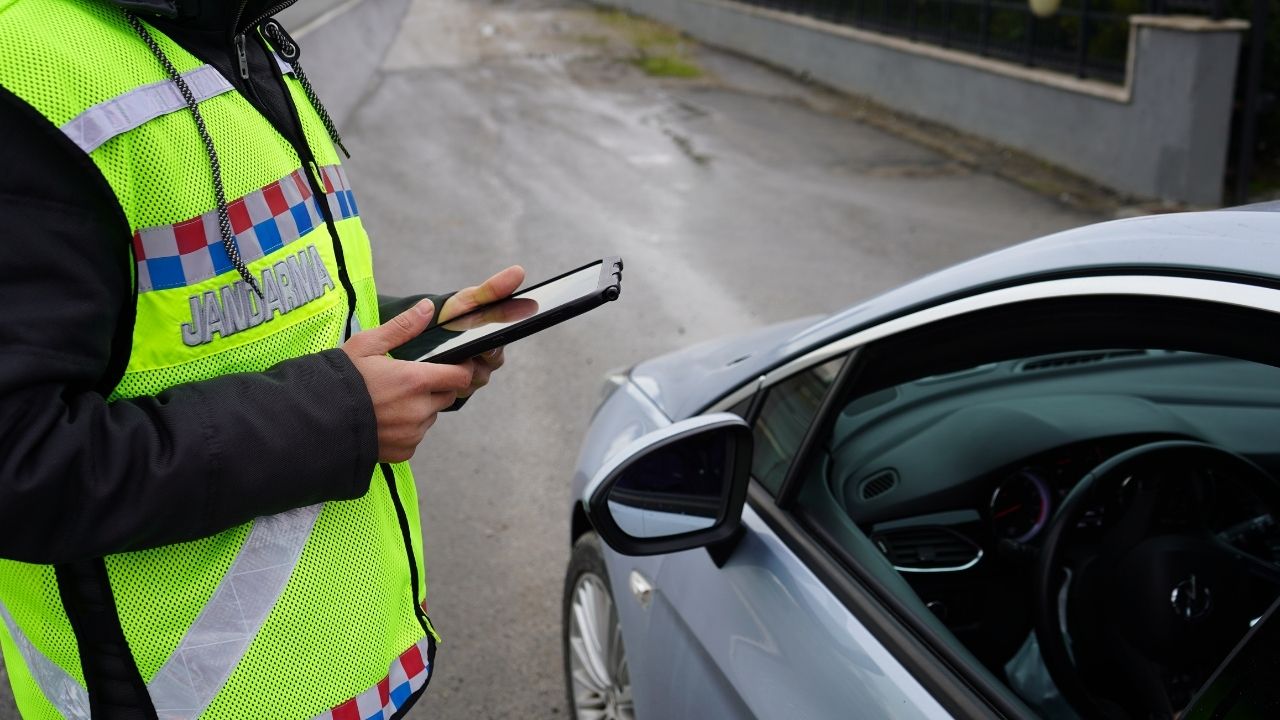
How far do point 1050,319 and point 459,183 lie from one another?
8.81m

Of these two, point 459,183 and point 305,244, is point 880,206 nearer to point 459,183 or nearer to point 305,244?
point 459,183

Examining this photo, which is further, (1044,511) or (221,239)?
(1044,511)

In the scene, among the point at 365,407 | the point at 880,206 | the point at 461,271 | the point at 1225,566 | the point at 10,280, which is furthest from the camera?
the point at 880,206

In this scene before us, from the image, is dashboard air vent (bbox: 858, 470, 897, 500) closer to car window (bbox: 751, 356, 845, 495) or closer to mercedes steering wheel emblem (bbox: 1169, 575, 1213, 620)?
car window (bbox: 751, 356, 845, 495)

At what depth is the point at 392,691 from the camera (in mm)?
1701

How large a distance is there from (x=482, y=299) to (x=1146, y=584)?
4.18 feet

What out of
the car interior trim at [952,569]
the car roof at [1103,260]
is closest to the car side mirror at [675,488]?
the car roof at [1103,260]

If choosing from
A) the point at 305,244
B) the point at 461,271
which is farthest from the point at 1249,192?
the point at 305,244

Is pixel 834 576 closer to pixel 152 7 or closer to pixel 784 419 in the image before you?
pixel 784 419

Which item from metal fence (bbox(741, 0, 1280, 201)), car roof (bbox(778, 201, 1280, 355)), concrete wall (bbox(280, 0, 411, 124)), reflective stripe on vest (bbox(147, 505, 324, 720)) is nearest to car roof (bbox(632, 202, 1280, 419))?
car roof (bbox(778, 201, 1280, 355))

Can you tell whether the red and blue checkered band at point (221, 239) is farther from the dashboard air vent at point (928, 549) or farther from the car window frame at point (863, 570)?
the dashboard air vent at point (928, 549)

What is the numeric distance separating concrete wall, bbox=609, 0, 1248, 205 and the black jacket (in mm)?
8932

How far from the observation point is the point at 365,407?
148 cm

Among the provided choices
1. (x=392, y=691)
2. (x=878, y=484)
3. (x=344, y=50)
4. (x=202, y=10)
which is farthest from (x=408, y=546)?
(x=344, y=50)
